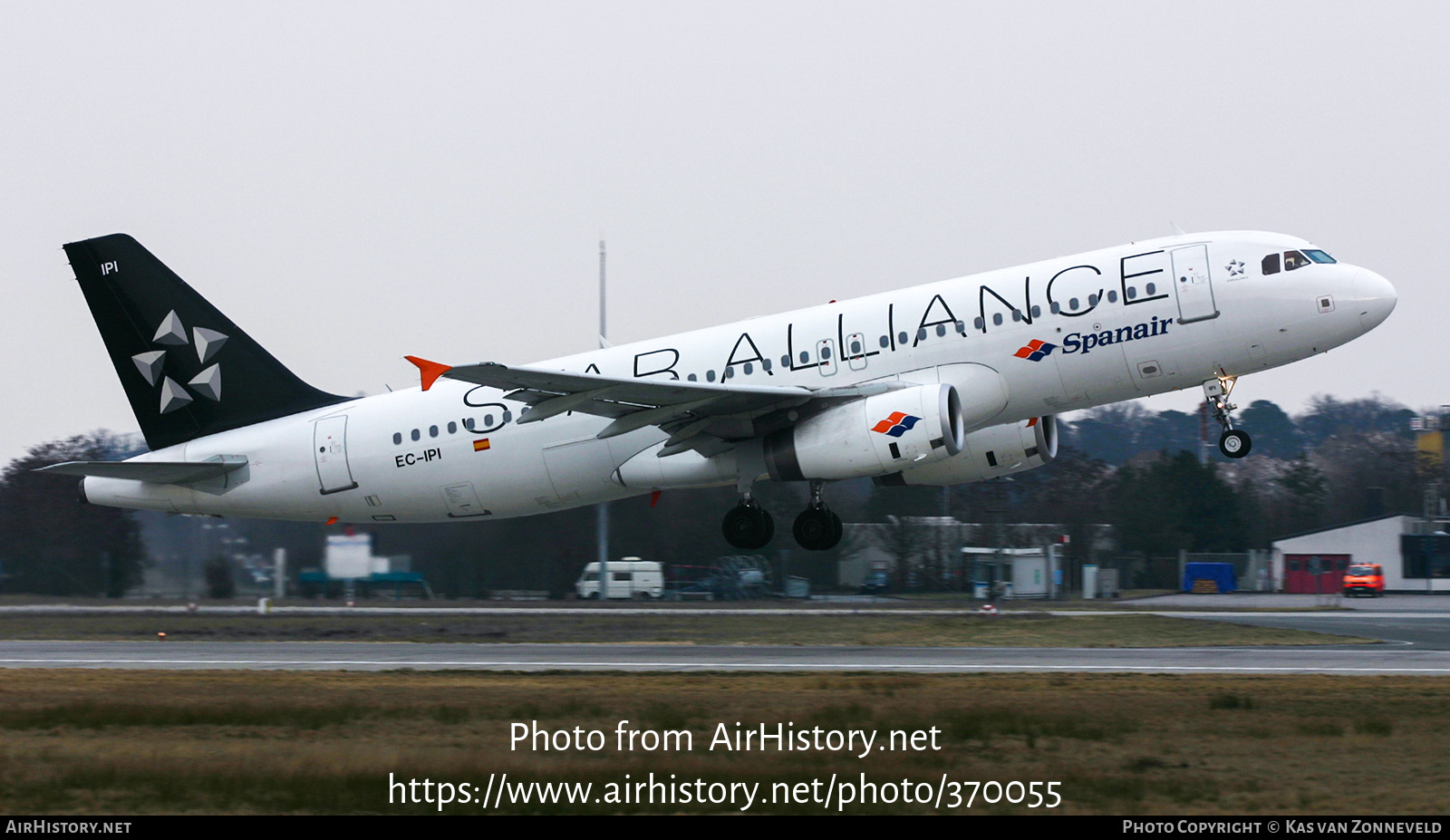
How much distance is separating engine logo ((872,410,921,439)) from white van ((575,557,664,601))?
83.1ft

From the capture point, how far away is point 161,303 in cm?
3150

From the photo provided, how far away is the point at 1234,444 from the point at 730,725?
40.7 feet

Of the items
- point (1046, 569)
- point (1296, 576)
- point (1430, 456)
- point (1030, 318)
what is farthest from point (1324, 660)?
point (1430, 456)

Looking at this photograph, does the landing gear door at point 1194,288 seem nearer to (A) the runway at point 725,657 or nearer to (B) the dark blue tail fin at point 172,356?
(A) the runway at point 725,657

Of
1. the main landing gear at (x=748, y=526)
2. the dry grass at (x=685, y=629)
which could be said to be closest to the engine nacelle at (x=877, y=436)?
the main landing gear at (x=748, y=526)

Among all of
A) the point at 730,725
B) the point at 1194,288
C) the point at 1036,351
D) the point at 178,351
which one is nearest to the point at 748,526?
the point at 1036,351

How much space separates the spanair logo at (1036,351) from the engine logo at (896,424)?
7.89 ft

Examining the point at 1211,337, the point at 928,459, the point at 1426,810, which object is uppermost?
the point at 1211,337

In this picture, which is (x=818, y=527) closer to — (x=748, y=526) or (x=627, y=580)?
(x=748, y=526)

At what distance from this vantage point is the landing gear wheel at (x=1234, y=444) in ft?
87.8

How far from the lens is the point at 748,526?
94.0 ft
